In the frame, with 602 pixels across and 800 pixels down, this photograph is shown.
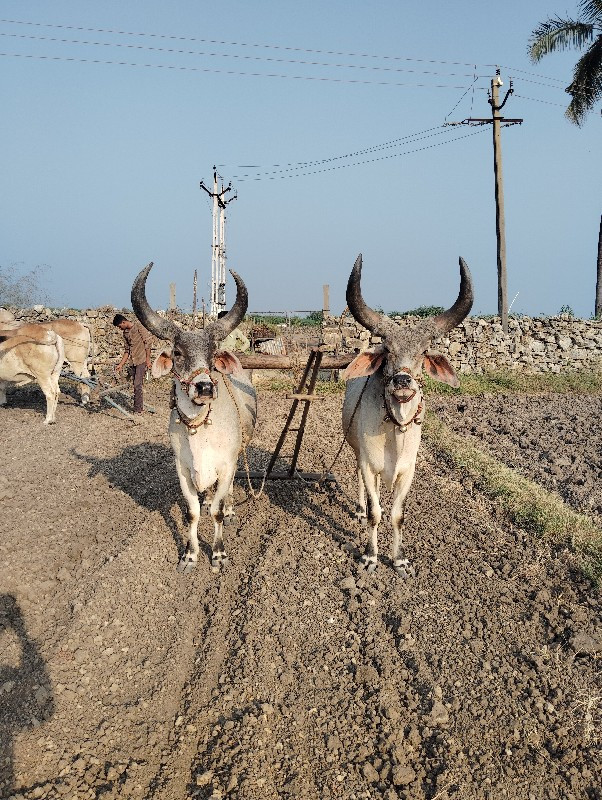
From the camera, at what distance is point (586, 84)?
2020 cm

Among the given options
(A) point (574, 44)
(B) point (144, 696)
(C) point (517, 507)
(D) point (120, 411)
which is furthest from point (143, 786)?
(A) point (574, 44)

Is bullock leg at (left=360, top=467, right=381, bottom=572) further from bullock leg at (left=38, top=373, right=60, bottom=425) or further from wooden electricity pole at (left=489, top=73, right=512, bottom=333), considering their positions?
wooden electricity pole at (left=489, top=73, right=512, bottom=333)

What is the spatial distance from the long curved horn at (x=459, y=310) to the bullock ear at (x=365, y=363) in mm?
487

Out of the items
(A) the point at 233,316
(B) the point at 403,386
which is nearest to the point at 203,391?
(A) the point at 233,316

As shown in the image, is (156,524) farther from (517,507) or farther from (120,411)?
(120,411)

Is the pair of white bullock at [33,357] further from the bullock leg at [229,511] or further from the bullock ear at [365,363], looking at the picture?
Result: the bullock ear at [365,363]

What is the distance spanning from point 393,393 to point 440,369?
582 mm

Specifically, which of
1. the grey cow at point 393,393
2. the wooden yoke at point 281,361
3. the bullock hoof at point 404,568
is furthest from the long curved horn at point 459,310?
the bullock hoof at point 404,568

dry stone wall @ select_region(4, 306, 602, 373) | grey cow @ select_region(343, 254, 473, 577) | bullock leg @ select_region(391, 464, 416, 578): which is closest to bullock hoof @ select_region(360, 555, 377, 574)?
grey cow @ select_region(343, 254, 473, 577)

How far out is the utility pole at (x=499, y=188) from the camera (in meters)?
17.2

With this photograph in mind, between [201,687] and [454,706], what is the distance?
1.51 metres

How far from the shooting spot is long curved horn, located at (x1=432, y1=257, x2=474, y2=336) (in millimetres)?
4758

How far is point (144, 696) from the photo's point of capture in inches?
148

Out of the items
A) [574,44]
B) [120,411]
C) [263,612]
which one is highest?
[574,44]
